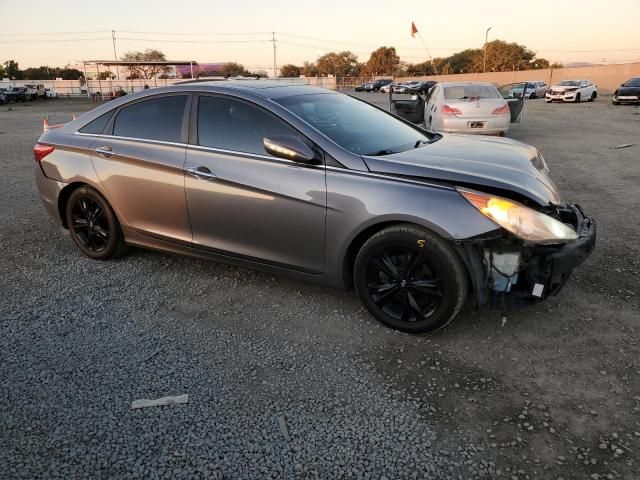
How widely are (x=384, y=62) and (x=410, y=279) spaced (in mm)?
107051

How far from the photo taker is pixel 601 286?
3.97m

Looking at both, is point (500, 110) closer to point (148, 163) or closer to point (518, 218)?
point (518, 218)

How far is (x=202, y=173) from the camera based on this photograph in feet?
12.4

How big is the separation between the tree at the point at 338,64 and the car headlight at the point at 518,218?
107856 millimetres

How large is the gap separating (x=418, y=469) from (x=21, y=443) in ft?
6.20

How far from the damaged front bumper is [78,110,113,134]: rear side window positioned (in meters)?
3.30

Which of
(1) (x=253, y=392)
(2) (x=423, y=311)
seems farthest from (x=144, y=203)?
(2) (x=423, y=311)

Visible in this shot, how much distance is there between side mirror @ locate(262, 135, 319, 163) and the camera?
11.0 ft

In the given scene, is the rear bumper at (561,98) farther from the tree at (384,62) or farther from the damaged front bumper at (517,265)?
the tree at (384,62)

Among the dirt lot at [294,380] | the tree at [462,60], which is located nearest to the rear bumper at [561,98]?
the dirt lot at [294,380]

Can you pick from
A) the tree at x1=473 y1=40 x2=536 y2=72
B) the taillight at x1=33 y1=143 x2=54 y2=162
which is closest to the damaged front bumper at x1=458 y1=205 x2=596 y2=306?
the taillight at x1=33 y1=143 x2=54 y2=162

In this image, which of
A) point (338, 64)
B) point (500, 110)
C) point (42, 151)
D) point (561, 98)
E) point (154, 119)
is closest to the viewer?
point (154, 119)

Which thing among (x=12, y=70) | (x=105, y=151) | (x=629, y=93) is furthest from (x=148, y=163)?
(x=12, y=70)

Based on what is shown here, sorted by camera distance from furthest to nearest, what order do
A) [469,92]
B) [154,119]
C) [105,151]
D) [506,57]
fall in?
[506,57], [469,92], [105,151], [154,119]
